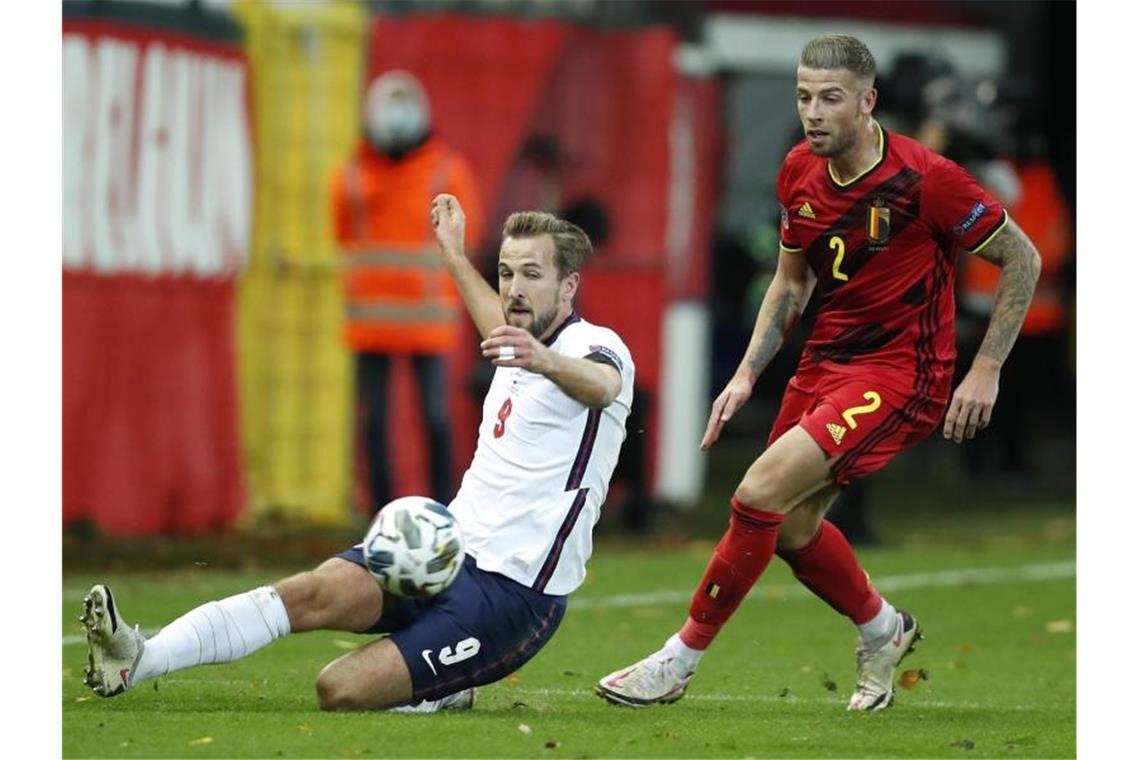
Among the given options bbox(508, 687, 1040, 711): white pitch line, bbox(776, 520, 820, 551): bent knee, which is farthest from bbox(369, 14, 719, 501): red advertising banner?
bbox(776, 520, 820, 551): bent knee

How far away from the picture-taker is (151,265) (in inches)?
573

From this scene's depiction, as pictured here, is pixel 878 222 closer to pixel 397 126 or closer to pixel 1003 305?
pixel 1003 305

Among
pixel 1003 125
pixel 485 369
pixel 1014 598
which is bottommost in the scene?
pixel 1014 598

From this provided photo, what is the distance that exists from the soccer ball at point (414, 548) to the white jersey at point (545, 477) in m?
0.25

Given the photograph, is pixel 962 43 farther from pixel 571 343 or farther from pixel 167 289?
pixel 571 343

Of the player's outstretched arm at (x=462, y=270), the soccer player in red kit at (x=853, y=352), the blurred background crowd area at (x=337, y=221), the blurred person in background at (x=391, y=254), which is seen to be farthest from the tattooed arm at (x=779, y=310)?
the blurred person in background at (x=391, y=254)

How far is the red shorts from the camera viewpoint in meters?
8.13

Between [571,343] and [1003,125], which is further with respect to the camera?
[1003,125]

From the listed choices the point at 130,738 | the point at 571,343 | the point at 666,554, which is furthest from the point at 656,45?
the point at 130,738

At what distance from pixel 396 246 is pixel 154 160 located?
1563mm

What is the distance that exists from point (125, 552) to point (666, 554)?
11.0 ft

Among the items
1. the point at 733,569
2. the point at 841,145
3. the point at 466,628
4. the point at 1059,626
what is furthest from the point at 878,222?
the point at 1059,626

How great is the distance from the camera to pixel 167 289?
1465 centimetres

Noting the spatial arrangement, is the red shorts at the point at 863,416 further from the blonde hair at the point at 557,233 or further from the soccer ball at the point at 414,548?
the soccer ball at the point at 414,548
